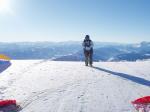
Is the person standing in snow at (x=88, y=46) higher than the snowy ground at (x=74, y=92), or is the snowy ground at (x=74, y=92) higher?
the person standing in snow at (x=88, y=46)

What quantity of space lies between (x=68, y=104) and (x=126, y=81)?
5.85 metres

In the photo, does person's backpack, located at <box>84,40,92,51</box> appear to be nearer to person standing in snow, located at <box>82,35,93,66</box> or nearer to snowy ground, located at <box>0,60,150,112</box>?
person standing in snow, located at <box>82,35,93,66</box>

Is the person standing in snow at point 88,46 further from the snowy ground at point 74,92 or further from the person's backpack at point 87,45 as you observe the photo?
the snowy ground at point 74,92

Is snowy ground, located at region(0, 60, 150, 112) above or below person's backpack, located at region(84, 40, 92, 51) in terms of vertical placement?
below

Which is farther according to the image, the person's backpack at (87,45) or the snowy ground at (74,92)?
the person's backpack at (87,45)

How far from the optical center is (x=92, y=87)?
13281 millimetres

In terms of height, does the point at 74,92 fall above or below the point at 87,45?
below

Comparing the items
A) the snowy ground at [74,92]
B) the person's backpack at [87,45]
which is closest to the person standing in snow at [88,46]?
the person's backpack at [87,45]

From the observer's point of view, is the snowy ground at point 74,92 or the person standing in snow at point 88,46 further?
the person standing in snow at point 88,46

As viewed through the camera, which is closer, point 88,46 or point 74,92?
point 74,92

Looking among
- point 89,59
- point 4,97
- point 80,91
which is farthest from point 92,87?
point 89,59

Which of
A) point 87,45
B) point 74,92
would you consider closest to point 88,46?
point 87,45

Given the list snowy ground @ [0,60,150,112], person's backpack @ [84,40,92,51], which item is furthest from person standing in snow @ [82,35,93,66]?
snowy ground @ [0,60,150,112]

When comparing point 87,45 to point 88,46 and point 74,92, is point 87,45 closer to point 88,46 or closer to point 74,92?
point 88,46
